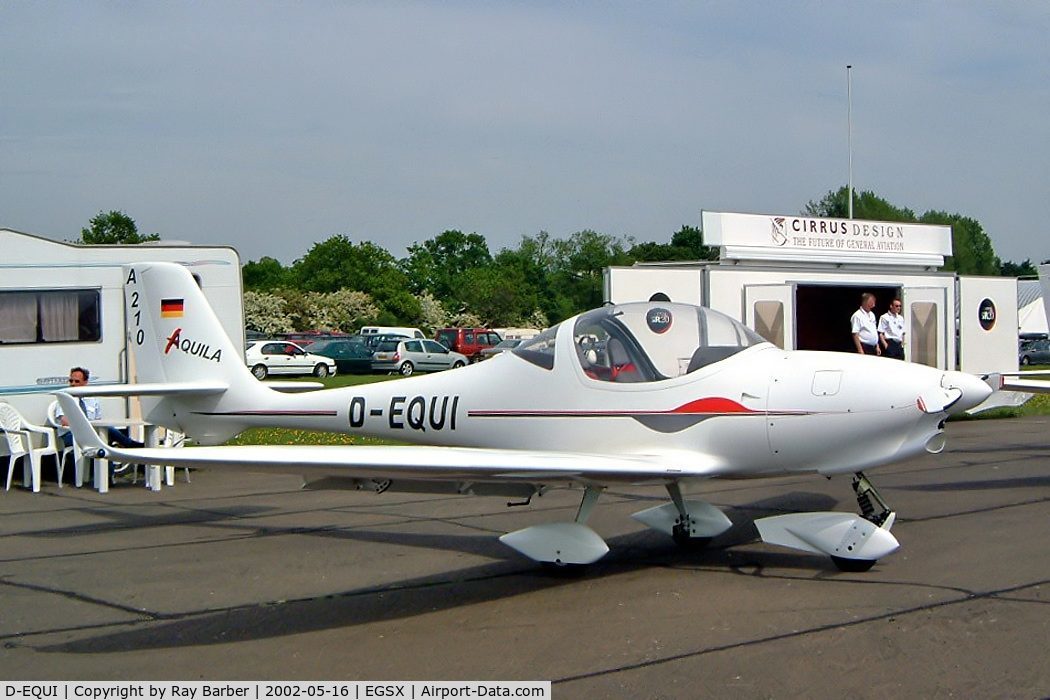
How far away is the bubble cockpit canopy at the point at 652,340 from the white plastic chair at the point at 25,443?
25.4ft

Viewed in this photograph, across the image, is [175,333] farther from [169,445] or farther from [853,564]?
[853,564]

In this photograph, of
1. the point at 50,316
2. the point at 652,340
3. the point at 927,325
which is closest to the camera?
the point at 652,340

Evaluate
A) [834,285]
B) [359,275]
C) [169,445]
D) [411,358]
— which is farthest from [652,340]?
[359,275]

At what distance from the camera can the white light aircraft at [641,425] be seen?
674 cm

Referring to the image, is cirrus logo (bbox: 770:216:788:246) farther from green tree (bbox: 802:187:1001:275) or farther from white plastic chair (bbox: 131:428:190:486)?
green tree (bbox: 802:187:1001:275)

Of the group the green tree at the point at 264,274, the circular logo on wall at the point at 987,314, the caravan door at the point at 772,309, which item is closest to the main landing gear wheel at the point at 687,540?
the caravan door at the point at 772,309

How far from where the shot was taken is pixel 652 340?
762cm

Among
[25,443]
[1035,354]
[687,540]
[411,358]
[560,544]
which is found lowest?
[687,540]

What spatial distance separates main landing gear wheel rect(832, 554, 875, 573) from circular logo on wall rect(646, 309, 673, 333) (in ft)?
6.29

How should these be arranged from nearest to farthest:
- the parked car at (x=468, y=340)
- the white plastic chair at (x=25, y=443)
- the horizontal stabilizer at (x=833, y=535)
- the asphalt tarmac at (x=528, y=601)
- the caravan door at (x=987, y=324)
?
the asphalt tarmac at (x=528, y=601) → the horizontal stabilizer at (x=833, y=535) → the white plastic chair at (x=25, y=443) → the caravan door at (x=987, y=324) → the parked car at (x=468, y=340)

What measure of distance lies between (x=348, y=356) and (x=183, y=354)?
3383cm

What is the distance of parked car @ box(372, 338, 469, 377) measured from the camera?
137 ft

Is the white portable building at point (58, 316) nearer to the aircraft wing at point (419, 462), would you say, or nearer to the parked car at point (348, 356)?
the aircraft wing at point (419, 462)

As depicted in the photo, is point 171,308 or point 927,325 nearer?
point 171,308
